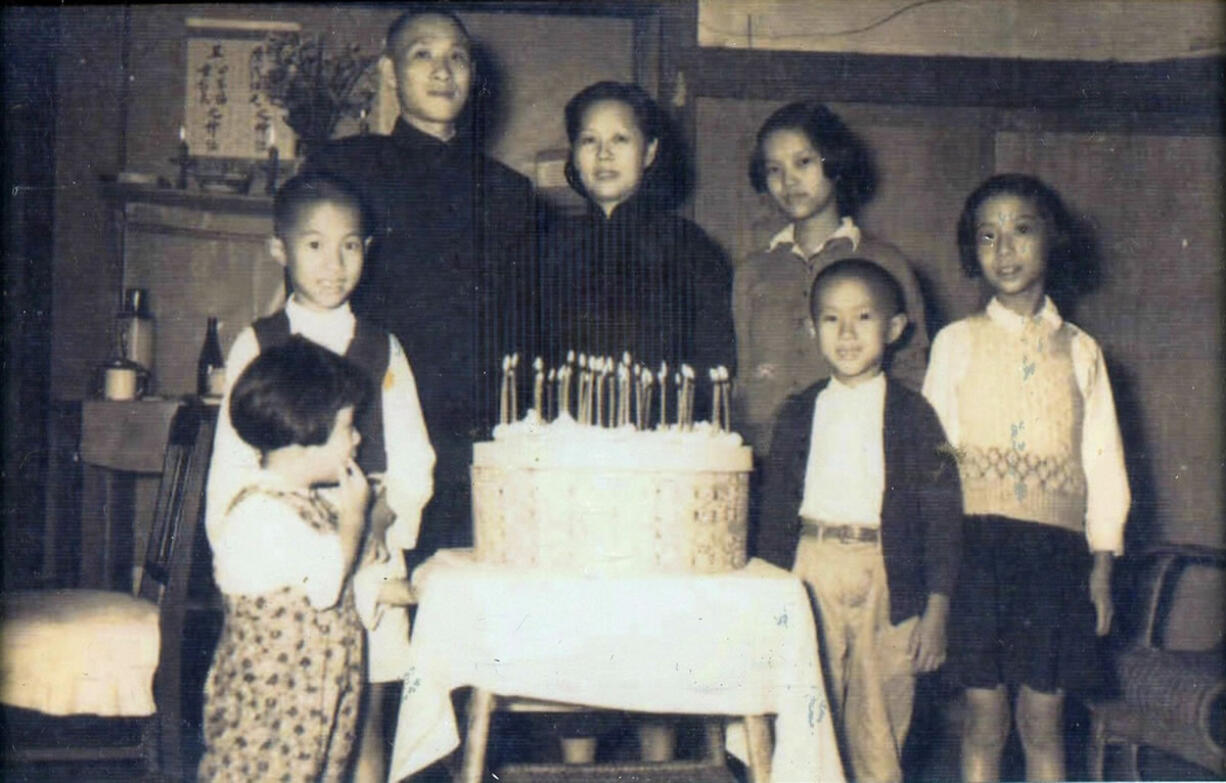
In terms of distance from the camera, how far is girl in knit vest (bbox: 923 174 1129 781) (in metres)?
1.92

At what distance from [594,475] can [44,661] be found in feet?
3.09

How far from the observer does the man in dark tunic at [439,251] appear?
2.02 metres

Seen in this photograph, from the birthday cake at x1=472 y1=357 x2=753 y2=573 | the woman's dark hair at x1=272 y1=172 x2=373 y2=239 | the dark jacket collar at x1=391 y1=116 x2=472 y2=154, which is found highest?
the dark jacket collar at x1=391 y1=116 x2=472 y2=154

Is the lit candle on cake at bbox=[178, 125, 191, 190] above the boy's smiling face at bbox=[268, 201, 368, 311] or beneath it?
above

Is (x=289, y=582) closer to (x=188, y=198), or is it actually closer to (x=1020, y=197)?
(x=1020, y=197)

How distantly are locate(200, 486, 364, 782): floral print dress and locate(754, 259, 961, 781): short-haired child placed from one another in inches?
28.5

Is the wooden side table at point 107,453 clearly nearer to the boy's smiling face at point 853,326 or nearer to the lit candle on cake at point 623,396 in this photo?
the lit candle on cake at point 623,396

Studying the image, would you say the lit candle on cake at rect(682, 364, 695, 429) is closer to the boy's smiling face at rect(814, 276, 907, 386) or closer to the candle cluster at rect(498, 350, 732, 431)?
the candle cluster at rect(498, 350, 732, 431)

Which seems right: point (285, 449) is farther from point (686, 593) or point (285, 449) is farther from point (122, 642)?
point (686, 593)

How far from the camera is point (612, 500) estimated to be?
157 centimetres

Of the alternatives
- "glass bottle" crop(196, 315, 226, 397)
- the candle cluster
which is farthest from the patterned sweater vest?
"glass bottle" crop(196, 315, 226, 397)

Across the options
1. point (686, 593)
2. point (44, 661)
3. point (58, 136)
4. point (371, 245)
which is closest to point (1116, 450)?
point (686, 593)

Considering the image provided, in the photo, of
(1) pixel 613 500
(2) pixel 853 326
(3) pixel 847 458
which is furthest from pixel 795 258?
(1) pixel 613 500

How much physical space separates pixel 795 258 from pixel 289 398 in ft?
3.38
